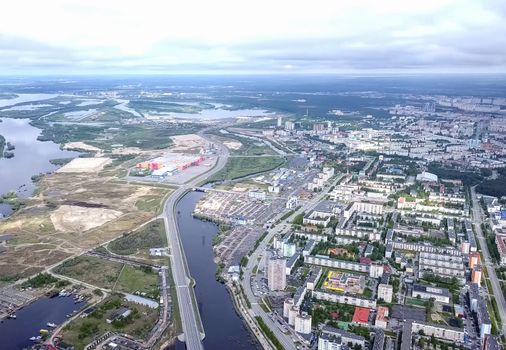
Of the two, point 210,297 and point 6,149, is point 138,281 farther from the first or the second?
point 6,149

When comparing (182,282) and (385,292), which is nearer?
(385,292)

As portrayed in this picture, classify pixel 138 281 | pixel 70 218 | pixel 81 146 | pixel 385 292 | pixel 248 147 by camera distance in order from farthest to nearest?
1. pixel 81 146
2. pixel 248 147
3. pixel 70 218
4. pixel 138 281
5. pixel 385 292

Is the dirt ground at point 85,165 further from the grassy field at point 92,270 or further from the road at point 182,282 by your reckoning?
the grassy field at point 92,270

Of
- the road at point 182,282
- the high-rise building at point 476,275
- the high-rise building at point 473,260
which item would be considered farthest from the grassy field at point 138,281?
the high-rise building at point 473,260

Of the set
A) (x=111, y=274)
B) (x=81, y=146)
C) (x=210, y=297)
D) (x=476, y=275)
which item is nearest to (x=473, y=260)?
(x=476, y=275)

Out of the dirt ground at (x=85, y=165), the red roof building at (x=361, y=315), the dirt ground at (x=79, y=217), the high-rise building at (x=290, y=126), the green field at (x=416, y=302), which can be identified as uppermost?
the high-rise building at (x=290, y=126)

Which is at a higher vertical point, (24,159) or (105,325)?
(105,325)
